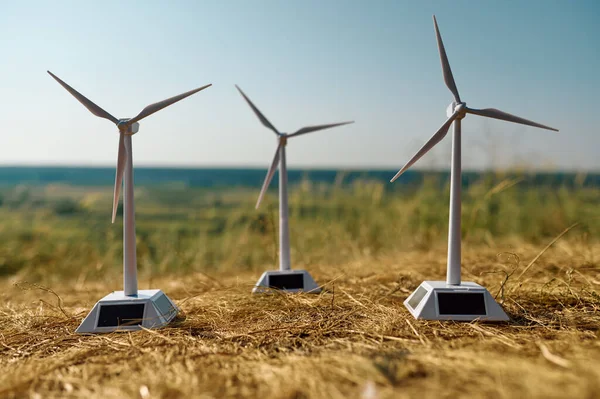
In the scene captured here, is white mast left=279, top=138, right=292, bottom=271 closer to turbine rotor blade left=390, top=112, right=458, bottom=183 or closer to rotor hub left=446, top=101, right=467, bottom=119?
turbine rotor blade left=390, top=112, right=458, bottom=183

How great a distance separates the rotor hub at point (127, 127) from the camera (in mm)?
3883

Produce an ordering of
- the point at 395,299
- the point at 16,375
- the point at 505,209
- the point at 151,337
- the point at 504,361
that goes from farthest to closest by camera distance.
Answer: the point at 505,209, the point at 395,299, the point at 151,337, the point at 16,375, the point at 504,361

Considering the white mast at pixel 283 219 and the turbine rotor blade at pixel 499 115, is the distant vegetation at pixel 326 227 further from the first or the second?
the turbine rotor blade at pixel 499 115

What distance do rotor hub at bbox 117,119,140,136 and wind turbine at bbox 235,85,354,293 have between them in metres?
1.41

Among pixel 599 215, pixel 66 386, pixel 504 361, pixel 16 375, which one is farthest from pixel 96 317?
pixel 599 215

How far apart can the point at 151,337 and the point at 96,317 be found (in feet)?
2.12

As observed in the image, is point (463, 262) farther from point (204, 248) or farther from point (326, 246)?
point (204, 248)

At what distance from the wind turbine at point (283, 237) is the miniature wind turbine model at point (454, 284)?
3.96 feet

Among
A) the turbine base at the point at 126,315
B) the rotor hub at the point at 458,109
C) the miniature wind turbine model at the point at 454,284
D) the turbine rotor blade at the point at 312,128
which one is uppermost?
the rotor hub at the point at 458,109

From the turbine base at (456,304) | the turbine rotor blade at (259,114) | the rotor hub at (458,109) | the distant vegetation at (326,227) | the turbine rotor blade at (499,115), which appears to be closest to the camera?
the turbine base at (456,304)

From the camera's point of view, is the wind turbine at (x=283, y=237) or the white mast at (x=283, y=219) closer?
the wind turbine at (x=283, y=237)

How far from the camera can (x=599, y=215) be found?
8.48 metres

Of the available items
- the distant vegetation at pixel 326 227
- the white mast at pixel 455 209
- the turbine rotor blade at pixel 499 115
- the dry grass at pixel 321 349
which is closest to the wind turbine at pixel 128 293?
the dry grass at pixel 321 349

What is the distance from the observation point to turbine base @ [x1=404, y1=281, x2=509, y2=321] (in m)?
3.72
